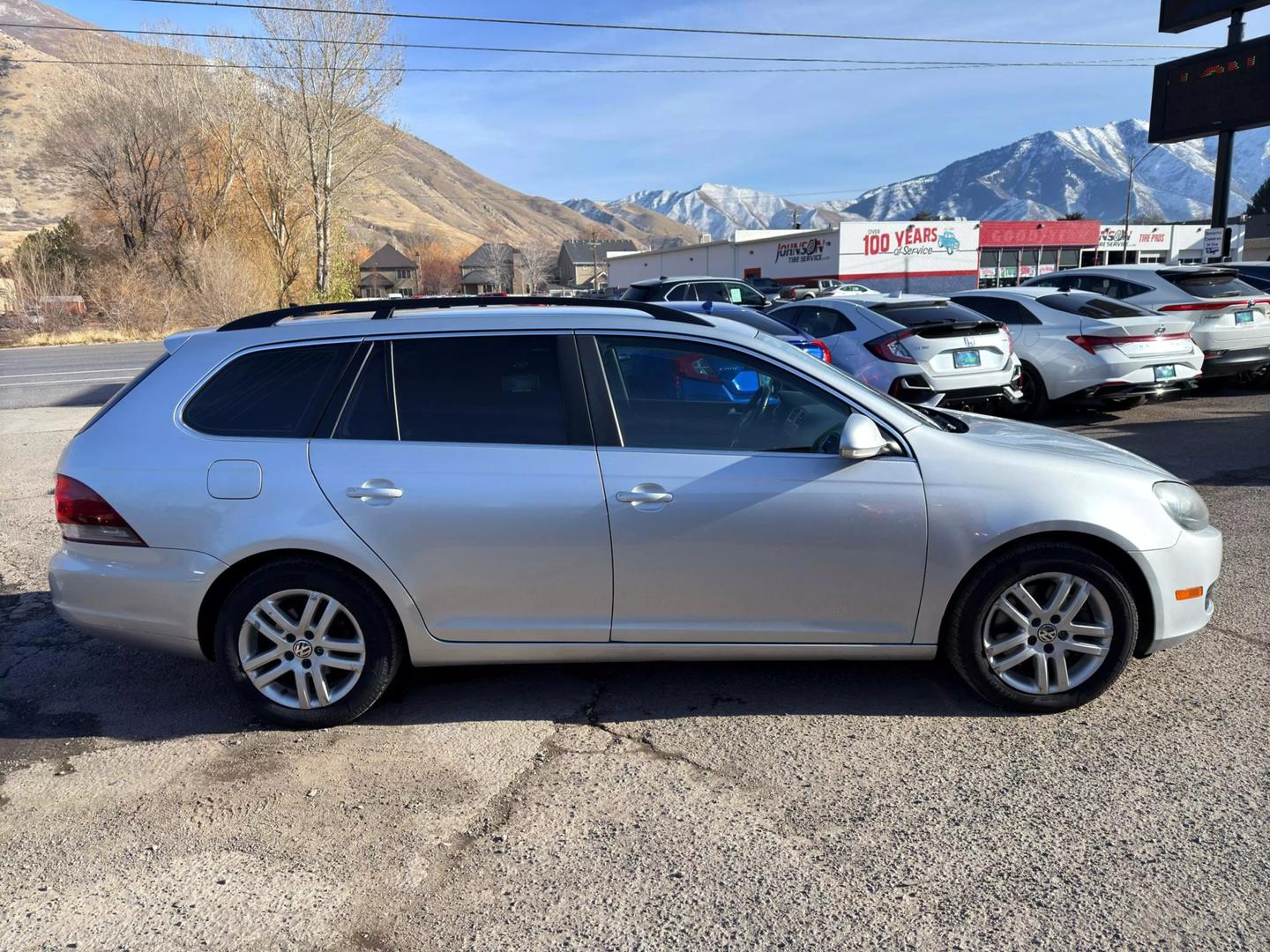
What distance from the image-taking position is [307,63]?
32.3m

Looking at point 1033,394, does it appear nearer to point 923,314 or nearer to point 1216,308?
point 923,314

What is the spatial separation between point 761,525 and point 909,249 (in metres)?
59.1

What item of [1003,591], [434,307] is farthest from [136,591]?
[1003,591]

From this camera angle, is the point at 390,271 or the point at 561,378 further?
the point at 390,271

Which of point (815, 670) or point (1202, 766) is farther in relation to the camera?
point (815, 670)

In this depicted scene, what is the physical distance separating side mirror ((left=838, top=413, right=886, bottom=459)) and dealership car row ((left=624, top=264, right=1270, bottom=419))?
4.77 m

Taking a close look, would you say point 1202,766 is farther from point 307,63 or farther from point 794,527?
point 307,63

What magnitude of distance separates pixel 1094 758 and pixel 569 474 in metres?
2.21

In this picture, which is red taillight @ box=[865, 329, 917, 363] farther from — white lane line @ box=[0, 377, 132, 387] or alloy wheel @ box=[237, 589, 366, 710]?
white lane line @ box=[0, 377, 132, 387]

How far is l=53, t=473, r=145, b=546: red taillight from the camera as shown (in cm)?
362

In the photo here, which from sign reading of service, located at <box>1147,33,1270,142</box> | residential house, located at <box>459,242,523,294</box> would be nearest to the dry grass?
sign reading of service, located at <box>1147,33,1270,142</box>

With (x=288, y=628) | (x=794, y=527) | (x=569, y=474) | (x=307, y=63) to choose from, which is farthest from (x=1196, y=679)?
(x=307, y=63)

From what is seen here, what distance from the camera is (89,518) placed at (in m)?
3.65

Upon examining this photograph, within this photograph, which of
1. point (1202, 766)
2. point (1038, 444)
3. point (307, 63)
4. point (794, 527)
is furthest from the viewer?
point (307, 63)
